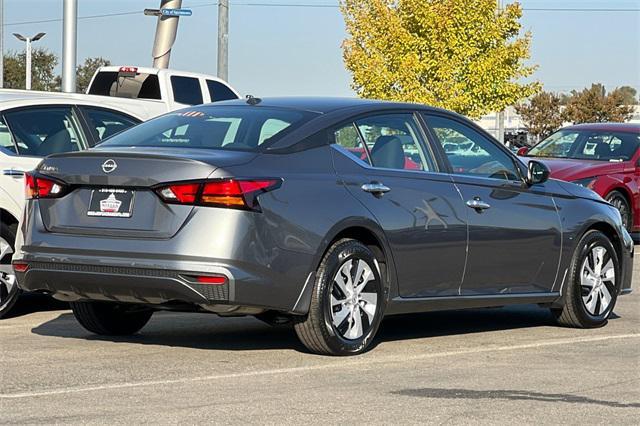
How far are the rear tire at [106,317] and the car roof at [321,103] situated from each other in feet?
5.05

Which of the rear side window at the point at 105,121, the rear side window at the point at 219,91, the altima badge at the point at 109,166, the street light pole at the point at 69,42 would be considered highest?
the street light pole at the point at 69,42

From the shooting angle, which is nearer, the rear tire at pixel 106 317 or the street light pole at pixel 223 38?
the rear tire at pixel 106 317

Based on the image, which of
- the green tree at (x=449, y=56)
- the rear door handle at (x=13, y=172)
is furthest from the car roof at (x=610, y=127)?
the green tree at (x=449, y=56)

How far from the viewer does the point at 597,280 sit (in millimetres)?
10742

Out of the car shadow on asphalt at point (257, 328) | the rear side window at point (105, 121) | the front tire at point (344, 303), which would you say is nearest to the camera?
the front tire at point (344, 303)

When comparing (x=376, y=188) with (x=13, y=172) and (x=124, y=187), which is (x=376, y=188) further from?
(x=13, y=172)

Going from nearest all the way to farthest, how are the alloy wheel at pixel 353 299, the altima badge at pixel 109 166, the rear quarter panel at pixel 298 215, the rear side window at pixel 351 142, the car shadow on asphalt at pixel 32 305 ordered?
the rear quarter panel at pixel 298 215
the altima badge at pixel 109 166
the alloy wheel at pixel 353 299
the rear side window at pixel 351 142
the car shadow on asphalt at pixel 32 305

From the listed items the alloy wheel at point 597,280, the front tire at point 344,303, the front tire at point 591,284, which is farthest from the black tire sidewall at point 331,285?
the alloy wheel at point 597,280

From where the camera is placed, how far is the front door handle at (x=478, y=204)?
379 inches

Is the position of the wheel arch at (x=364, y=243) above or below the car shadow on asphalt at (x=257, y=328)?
above

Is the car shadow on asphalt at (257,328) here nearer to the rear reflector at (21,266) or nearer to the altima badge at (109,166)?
the rear reflector at (21,266)

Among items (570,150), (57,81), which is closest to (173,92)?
(570,150)

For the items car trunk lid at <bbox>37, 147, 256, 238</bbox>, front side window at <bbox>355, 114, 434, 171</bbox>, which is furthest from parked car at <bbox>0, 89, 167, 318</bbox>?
front side window at <bbox>355, 114, 434, 171</bbox>

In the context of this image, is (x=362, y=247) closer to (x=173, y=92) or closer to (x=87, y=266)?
(x=87, y=266)
